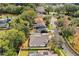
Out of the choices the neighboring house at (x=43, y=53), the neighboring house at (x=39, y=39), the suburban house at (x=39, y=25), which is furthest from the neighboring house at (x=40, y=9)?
the neighboring house at (x=43, y=53)

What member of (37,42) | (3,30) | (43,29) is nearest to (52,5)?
(43,29)

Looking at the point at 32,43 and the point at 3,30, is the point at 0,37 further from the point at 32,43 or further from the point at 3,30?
the point at 32,43

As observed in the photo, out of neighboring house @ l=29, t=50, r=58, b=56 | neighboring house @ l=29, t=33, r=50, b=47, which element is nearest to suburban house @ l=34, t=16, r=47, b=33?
neighboring house @ l=29, t=33, r=50, b=47

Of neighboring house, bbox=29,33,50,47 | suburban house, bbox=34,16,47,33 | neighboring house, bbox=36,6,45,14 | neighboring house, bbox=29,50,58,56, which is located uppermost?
neighboring house, bbox=36,6,45,14

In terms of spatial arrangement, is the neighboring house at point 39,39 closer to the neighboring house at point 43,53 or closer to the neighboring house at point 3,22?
the neighboring house at point 43,53

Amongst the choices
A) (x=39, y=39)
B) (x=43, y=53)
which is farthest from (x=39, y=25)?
(x=43, y=53)

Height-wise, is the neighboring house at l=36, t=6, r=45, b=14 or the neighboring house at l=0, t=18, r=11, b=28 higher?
the neighboring house at l=36, t=6, r=45, b=14

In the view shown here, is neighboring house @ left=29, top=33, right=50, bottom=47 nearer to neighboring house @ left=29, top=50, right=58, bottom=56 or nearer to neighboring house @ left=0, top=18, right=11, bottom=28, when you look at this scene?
neighboring house @ left=29, top=50, right=58, bottom=56

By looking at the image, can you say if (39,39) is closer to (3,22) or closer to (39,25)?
(39,25)
